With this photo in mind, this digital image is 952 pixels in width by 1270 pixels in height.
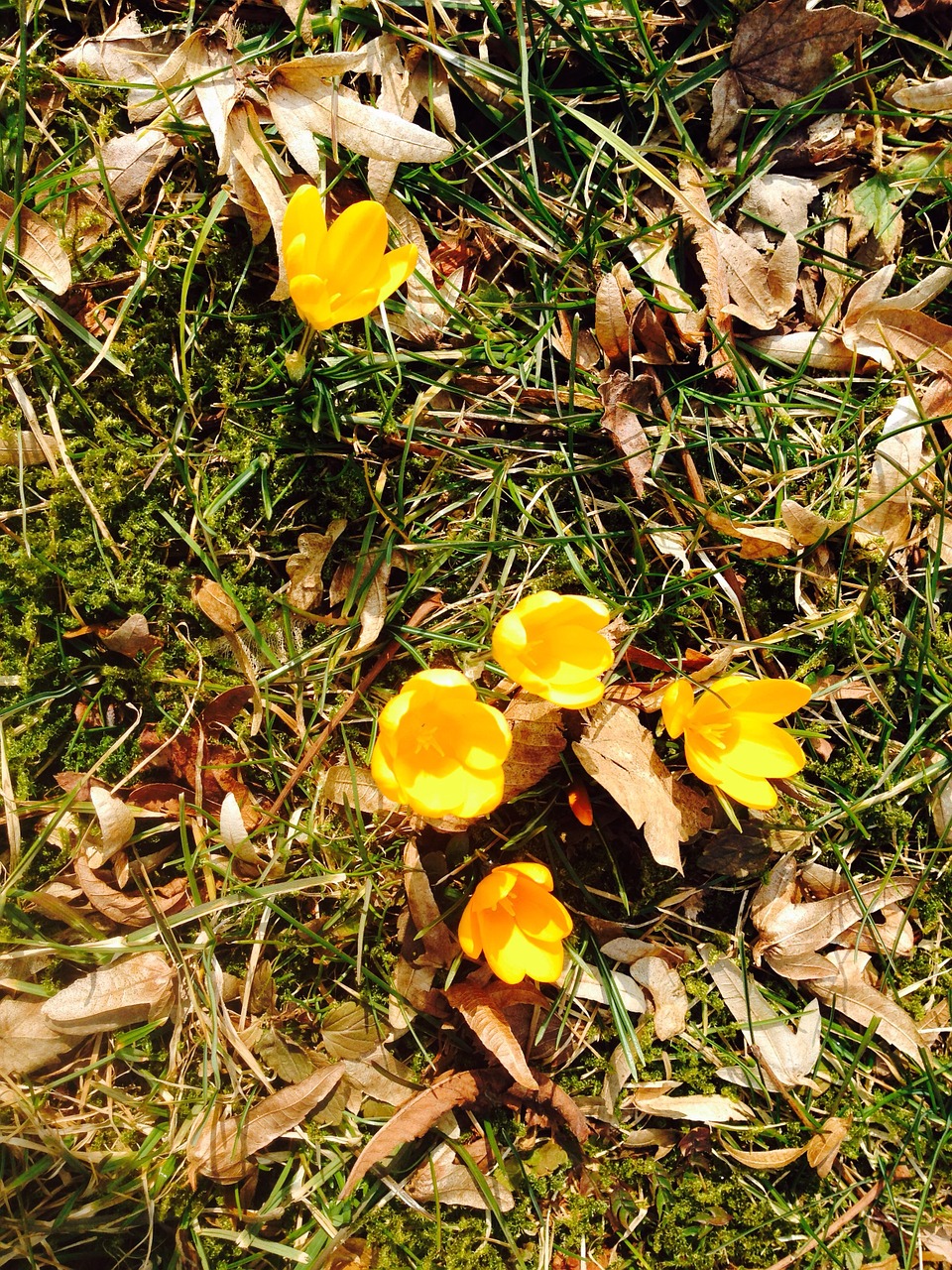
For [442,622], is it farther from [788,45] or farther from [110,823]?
[788,45]

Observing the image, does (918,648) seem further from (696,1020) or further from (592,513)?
(696,1020)

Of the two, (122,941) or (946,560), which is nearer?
(122,941)

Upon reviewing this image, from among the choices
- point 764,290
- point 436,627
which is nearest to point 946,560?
point 764,290

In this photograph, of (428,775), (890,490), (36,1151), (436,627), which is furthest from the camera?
(890,490)

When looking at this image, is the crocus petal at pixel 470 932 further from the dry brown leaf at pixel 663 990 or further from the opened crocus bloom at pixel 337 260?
the opened crocus bloom at pixel 337 260

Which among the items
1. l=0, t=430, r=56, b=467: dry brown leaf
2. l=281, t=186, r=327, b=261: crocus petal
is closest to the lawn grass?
l=0, t=430, r=56, b=467: dry brown leaf

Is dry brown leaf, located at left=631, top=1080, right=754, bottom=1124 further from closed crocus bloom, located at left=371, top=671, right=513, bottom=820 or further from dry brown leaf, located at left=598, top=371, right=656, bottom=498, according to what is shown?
dry brown leaf, located at left=598, top=371, right=656, bottom=498

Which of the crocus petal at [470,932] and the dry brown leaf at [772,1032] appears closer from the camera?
the crocus petal at [470,932]

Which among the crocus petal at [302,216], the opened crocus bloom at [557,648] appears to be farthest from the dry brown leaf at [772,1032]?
the crocus petal at [302,216]
